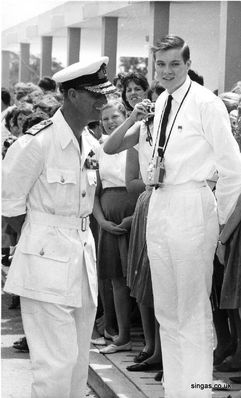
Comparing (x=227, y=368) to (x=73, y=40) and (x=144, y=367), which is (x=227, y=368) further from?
(x=73, y=40)

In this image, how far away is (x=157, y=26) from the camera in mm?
13086

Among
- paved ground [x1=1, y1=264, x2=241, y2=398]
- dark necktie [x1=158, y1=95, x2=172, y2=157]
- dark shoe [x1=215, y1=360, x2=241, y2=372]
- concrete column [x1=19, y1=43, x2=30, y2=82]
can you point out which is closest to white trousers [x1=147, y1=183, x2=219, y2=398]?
dark necktie [x1=158, y1=95, x2=172, y2=157]

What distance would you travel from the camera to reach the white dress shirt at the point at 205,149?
586 centimetres

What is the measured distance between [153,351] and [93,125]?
185 cm

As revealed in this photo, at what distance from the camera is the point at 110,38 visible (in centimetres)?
1672

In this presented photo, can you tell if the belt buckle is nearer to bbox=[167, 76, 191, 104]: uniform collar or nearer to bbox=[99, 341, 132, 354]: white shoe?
bbox=[167, 76, 191, 104]: uniform collar

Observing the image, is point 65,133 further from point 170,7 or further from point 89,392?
point 170,7

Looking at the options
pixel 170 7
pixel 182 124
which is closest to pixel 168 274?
pixel 182 124

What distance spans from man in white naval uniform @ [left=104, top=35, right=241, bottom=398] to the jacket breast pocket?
0.87 metres

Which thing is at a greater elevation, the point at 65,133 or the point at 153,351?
the point at 65,133

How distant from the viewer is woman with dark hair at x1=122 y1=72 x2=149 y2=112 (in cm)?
824

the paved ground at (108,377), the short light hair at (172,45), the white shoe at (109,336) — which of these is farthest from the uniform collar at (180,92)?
the white shoe at (109,336)

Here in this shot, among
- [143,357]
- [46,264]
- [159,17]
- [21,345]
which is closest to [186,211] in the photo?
[46,264]

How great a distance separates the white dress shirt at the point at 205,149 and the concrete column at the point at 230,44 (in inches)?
152
